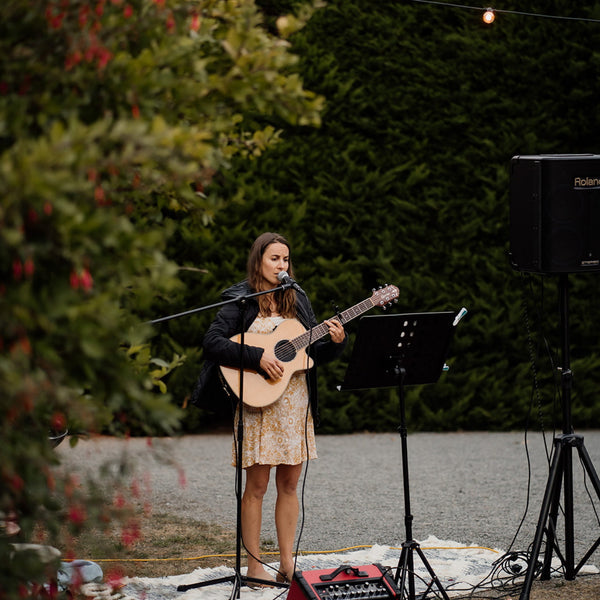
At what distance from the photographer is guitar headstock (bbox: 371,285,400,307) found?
4.77 meters

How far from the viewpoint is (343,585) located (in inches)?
153

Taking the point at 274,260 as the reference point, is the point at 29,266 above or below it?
below

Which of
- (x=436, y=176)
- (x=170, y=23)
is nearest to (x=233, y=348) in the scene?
(x=170, y=23)

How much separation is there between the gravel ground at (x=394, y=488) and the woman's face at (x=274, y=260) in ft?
4.62

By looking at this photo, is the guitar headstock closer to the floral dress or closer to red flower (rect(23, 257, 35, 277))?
the floral dress

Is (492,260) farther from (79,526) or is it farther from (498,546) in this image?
(79,526)

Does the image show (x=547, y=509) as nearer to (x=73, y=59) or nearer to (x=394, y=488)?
(x=394, y=488)

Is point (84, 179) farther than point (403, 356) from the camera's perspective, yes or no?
No

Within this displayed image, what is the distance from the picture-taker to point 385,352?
13.9 ft

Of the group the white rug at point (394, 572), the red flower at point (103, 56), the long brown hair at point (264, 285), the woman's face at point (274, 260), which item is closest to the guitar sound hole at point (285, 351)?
the long brown hair at point (264, 285)

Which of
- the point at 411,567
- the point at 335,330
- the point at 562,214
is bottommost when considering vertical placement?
the point at 411,567

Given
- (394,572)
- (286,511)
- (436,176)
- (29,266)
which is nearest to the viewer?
(29,266)

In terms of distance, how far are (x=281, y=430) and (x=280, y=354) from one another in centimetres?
38

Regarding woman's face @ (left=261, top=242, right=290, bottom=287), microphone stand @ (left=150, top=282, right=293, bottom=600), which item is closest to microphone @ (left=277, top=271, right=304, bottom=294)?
microphone stand @ (left=150, top=282, right=293, bottom=600)
